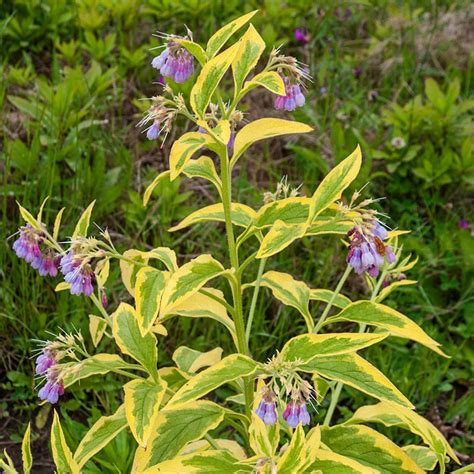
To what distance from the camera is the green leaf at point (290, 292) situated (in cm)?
214

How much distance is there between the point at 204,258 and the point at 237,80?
1.29ft

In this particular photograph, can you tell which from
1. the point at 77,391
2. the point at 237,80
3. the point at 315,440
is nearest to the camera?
the point at 315,440

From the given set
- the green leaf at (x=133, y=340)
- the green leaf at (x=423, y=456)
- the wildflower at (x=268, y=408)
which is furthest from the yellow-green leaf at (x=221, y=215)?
the green leaf at (x=423, y=456)

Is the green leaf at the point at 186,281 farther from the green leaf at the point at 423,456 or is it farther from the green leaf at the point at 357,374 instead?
the green leaf at the point at 423,456

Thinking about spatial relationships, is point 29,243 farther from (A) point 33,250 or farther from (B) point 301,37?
(B) point 301,37

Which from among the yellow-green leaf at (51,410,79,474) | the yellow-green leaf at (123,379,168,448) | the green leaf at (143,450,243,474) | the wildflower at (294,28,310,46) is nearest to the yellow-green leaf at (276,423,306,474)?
the green leaf at (143,450,243,474)

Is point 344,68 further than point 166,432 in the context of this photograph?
Yes

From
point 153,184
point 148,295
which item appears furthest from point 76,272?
point 153,184

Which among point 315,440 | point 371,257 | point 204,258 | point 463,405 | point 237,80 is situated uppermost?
point 237,80

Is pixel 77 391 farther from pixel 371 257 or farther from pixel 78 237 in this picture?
pixel 371 257

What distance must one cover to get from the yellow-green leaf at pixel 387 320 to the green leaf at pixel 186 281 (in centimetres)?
32

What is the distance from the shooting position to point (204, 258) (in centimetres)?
185

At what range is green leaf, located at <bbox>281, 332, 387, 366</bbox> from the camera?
1675 millimetres

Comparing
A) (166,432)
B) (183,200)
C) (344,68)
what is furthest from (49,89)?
(166,432)
